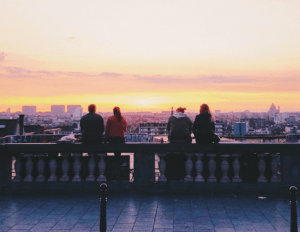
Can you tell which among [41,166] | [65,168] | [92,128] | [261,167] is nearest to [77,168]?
[65,168]

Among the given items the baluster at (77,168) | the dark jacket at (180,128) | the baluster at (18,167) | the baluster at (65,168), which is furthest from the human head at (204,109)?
the baluster at (18,167)

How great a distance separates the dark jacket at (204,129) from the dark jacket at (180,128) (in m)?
0.20

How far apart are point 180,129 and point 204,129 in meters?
0.60

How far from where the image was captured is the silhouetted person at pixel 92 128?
880 cm

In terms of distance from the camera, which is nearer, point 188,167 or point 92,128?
point 188,167

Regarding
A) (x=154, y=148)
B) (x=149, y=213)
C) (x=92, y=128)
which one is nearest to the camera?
(x=149, y=213)

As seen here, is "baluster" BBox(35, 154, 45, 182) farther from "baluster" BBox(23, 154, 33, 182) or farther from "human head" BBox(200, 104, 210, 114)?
"human head" BBox(200, 104, 210, 114)

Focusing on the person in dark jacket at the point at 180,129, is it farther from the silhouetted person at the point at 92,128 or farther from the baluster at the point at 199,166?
the silhouetted person at the point at 92,128

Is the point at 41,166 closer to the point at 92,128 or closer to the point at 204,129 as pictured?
the point at 92,128

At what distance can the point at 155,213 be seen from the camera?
22.6 feet

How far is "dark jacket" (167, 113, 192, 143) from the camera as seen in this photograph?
28.3 ft

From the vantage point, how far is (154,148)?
845cm

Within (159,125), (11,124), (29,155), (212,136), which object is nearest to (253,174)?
(212,136)

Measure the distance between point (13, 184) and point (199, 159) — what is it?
15.4 feet
